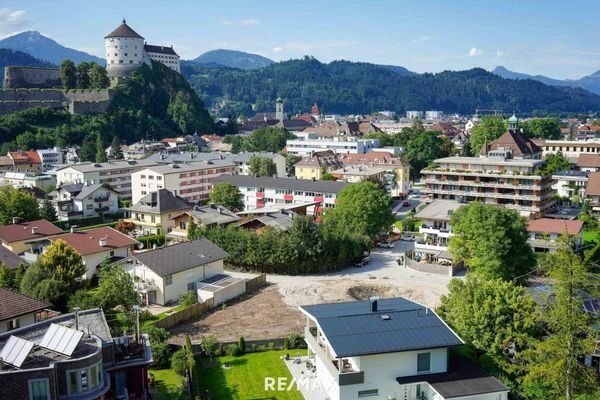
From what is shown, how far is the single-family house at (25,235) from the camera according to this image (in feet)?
153

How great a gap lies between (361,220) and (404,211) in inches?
873

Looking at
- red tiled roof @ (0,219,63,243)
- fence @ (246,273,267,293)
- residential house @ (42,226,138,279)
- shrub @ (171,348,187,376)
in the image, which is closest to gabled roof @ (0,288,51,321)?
shrub @ (171,348,187,376)

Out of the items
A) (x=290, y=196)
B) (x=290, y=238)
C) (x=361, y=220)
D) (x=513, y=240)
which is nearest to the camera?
(x=513, y=240)

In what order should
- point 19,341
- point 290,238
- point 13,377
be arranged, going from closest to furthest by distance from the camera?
point 13,377 → point 19,341 → point 290,238

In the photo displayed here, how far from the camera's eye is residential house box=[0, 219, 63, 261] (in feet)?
153

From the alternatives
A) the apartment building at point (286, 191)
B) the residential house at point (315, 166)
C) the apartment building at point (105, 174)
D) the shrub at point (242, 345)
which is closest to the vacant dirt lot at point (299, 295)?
the shrub at point (242, 345)

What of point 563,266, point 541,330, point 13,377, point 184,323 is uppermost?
point 563,266

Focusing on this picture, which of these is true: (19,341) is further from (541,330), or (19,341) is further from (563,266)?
(541,330)

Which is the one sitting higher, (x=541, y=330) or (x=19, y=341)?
(x=19, y=341)

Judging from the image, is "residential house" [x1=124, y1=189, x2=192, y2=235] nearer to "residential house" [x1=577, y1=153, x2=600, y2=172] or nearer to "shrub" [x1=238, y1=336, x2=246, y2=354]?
"shrub" [x1=238, y1=336, x2=246, y2=354]

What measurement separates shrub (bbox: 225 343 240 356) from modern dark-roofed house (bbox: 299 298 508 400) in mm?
5972

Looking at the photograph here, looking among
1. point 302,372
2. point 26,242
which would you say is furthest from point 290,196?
point 302,372

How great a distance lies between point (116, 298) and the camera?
33656 millimetres

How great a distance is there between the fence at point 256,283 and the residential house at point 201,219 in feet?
35.6
